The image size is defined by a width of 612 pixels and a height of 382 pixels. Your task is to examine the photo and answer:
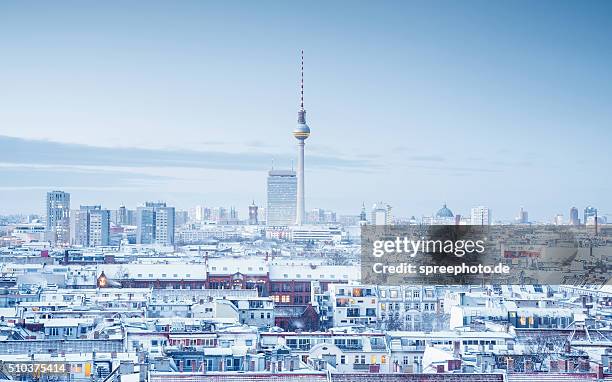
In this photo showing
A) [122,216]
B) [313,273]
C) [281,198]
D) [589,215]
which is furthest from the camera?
[281,198]

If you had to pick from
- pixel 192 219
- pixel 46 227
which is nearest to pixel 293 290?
pixel 46 227

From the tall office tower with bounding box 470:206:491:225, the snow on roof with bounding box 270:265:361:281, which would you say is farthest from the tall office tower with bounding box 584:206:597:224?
the snow on roof with bounding box 270:265:361:281

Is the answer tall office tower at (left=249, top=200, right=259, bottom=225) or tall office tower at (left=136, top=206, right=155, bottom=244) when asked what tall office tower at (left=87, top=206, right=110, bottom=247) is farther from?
tall office tower at (left=249, top=200, right=259, bottom=225)

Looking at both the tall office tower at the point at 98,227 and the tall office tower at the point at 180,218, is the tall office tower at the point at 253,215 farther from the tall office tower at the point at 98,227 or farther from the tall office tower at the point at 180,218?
the tall office tower at the point at 98,227

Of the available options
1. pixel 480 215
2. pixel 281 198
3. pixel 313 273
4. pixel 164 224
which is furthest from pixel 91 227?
pixel 281 198

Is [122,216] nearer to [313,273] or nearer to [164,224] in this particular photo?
[164,224]
